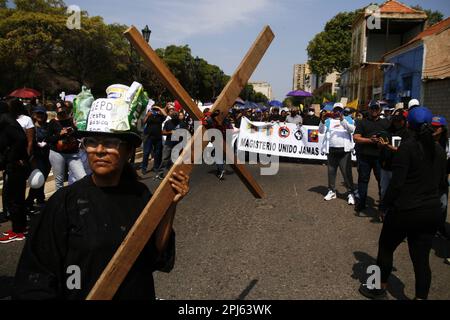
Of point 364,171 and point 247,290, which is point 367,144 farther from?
point 247,290

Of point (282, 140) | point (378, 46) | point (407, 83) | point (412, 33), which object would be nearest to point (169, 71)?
point (282, 140)

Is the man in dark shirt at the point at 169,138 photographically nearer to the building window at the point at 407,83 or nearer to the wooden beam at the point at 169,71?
the wooden beam at the point at 169,71

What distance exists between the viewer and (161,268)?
1954 mm

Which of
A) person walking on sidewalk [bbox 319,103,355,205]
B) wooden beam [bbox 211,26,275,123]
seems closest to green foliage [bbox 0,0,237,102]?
person walking on sidewalk [bbox 319,103,355,205]

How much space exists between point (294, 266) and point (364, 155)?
10.8ft

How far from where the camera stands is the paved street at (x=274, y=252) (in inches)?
156

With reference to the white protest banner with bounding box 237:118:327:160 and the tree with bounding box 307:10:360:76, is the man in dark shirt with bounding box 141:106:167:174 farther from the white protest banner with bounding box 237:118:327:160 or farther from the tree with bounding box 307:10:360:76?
the tree with bounding box 307:10:360:76

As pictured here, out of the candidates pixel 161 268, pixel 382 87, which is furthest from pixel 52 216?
pixel 382 87

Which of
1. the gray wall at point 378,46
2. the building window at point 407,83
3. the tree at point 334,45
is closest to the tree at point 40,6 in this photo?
the tree at point 334,45

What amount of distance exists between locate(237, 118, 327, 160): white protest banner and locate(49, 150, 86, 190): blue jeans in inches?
324

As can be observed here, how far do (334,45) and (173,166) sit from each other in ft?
155

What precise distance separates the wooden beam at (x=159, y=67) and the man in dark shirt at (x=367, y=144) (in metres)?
5.58

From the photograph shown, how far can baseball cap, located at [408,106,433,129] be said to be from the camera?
3467 millimetres
